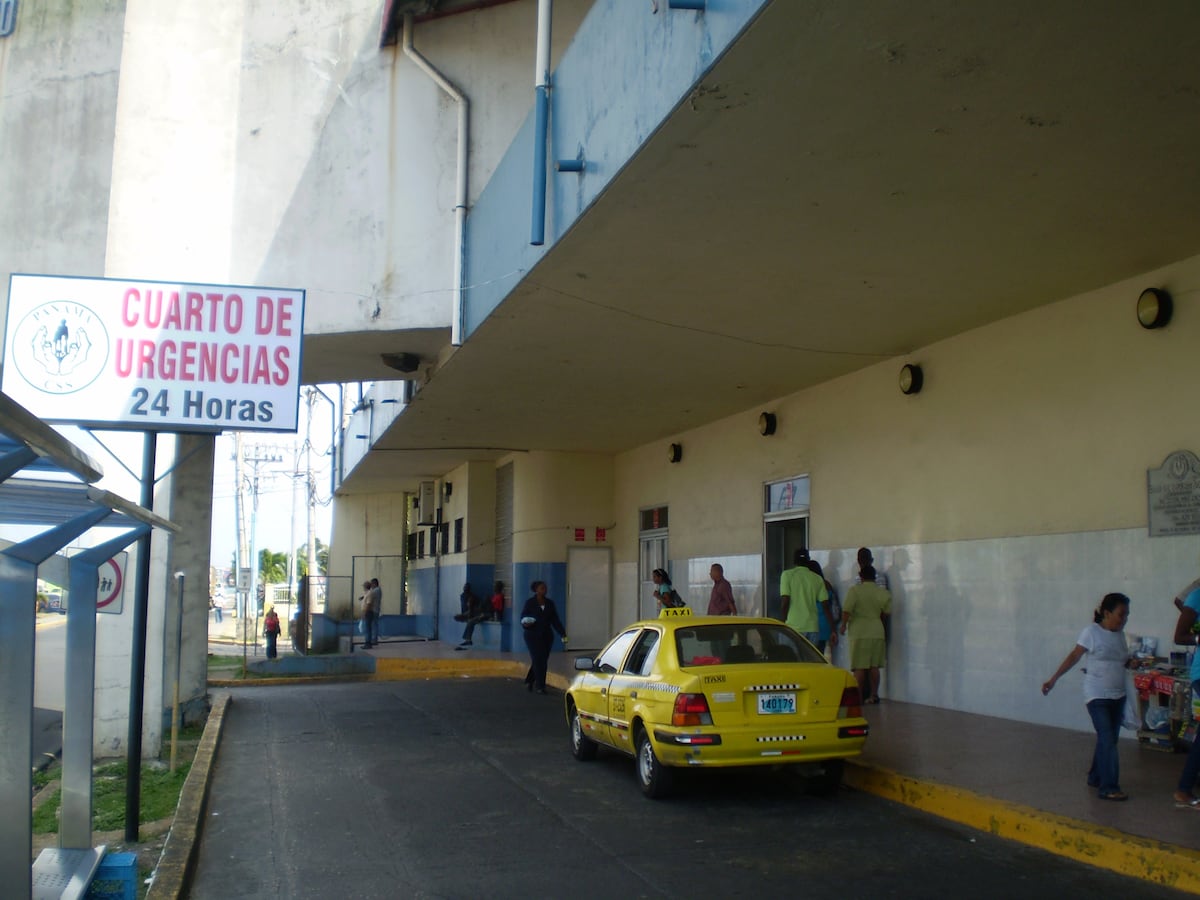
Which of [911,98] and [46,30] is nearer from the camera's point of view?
[911,98]

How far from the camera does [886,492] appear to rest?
13.6 m

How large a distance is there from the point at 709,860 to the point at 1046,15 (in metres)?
5.32

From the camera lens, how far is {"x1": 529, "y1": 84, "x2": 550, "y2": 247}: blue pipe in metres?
9.92

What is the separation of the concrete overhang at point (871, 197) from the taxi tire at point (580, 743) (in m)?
4.32

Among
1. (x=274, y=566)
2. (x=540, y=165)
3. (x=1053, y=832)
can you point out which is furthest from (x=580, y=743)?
(x=274, y=566)

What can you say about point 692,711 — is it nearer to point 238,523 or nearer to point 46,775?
point 46,775

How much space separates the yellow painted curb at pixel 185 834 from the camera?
6.46 m

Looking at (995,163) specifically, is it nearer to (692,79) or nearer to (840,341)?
(692,79)

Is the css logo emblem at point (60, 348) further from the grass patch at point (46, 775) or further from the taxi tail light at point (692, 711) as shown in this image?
the taxi tail light at point (692, 711)

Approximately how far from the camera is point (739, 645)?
9.18 meters

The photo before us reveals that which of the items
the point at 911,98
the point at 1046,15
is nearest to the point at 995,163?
the point at 911,98

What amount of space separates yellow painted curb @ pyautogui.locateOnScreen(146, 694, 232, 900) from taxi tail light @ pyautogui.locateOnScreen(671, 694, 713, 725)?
3575 millimetres

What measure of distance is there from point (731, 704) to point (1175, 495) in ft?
14.5

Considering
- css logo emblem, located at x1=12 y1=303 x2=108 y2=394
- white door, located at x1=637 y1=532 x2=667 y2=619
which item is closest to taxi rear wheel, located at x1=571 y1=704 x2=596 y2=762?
css logo emblem, located at x1=12 y1=303 x2=108 y2=394
